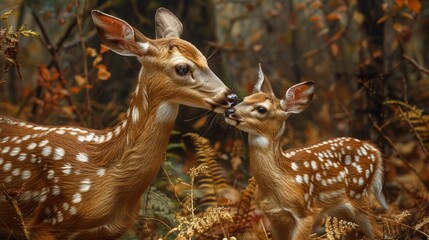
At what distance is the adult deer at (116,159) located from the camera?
9.14ft

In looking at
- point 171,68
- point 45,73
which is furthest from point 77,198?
point 45,73

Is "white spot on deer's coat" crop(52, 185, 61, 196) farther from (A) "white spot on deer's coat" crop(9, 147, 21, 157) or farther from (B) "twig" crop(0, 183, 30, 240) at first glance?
(A) "white spot on deer's coat" crop(9, 147, 21, 157)

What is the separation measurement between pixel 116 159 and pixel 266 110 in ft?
2.67

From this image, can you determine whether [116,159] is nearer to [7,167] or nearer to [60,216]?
[60,216]

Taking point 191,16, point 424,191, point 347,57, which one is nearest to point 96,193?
point 424,191

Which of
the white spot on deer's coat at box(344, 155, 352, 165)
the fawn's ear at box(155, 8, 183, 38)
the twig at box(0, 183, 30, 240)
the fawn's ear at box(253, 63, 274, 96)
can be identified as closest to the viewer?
the twig at box(0, 183, 30, 240)

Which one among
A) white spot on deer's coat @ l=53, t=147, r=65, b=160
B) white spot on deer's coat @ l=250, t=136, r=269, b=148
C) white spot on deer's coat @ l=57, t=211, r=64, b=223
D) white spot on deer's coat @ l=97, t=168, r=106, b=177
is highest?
white spot on deer's coat @ l=53, t=147, r=65, b=160

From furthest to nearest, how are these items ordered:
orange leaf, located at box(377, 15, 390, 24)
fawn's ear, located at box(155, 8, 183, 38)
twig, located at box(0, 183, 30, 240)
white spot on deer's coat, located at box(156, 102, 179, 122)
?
1. orange leaf, located at box(377, 15, 390, 24)
2. fawn's ear, located at box(155, 8, 183, 38)
3. white spot on deer's coat, located at box(156, 102, 179, 122)
4. twig, located at box(0, 183, 30, 240)

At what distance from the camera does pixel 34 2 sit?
5.40 meters

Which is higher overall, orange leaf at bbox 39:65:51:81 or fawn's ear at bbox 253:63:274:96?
fawn's ear at bbox 253:63:274:96

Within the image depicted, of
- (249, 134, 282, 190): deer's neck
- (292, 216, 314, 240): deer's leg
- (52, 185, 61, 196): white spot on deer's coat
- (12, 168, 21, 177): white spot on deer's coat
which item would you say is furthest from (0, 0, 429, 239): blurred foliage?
(52, 185, 61, 196): white spot on deer's coat

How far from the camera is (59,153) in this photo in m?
2.90

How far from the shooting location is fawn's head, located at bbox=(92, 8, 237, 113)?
2777mm

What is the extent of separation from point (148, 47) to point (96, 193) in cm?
71
